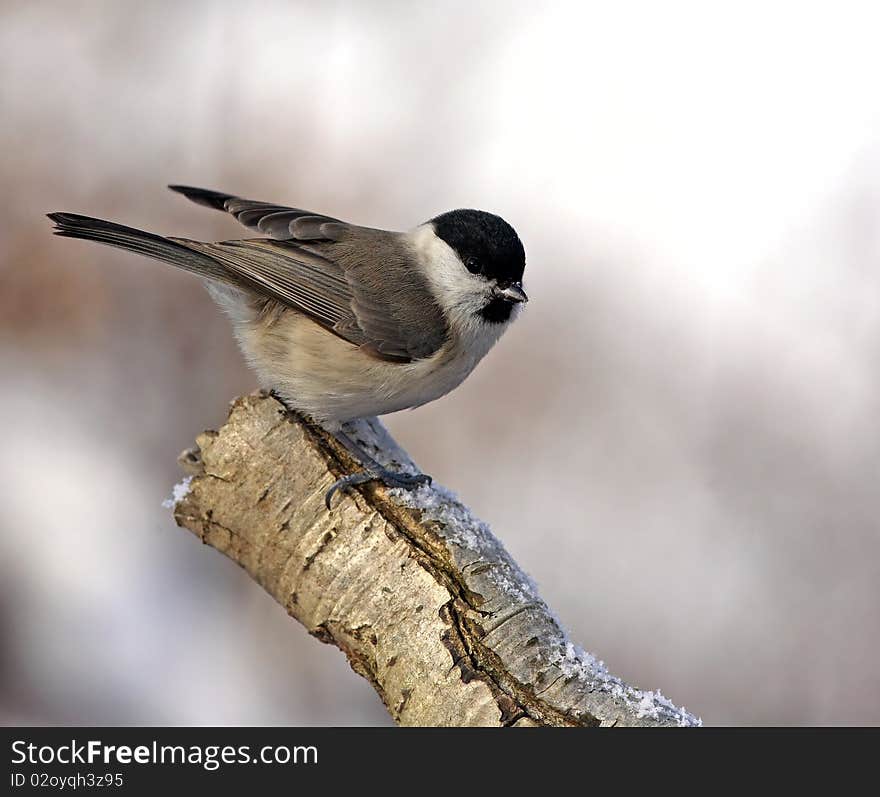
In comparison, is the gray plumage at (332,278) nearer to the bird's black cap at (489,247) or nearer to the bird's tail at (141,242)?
the bird's tail at (141,242)

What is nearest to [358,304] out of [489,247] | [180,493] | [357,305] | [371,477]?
[357,305]

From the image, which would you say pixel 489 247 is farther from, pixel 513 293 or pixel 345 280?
pixel 345 280

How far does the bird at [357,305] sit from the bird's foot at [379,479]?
0.06 m

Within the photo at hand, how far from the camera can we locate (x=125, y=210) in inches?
131

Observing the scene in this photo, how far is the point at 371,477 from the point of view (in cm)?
210

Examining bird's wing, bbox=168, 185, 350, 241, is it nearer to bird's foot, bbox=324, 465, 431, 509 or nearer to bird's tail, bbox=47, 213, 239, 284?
bird's tail, bbox=47, 213, 239, 284

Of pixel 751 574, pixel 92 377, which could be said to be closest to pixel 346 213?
pixel 92 377

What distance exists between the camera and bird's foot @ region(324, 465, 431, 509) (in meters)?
2.04

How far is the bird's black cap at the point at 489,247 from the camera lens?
2.27 m

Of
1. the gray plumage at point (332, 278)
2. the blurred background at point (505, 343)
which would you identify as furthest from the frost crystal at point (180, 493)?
the blurred background at point (505, 343)

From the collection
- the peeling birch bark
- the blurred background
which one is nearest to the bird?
the peeling birch bark

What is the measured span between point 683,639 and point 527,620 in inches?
51.5

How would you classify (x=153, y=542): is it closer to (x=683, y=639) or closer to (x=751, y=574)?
(x=683, y=639)

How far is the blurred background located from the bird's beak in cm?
92
